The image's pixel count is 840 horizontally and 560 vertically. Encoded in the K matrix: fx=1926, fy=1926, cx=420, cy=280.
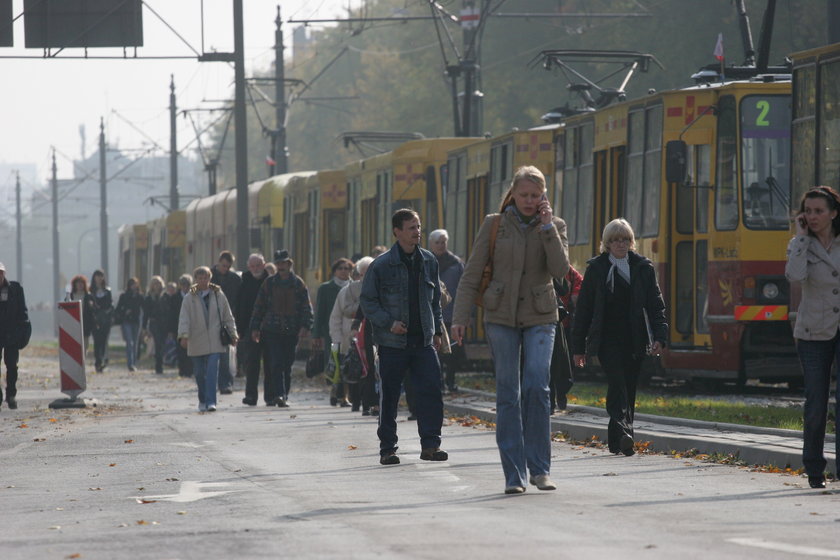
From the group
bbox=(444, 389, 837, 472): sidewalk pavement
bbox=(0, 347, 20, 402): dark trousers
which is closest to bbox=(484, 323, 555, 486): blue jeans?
bbox=(444, 389, 837, 472): sidewalk pavement

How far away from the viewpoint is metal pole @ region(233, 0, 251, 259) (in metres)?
31.9

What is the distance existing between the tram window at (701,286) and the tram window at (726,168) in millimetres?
317

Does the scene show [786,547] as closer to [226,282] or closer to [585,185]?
[585,185]

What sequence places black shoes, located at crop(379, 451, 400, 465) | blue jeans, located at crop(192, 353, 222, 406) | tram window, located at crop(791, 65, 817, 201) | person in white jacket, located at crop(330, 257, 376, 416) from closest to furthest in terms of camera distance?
black shoes, located at crop(379, 451, 400, 465), tram window, located at crop(791, 65, 817, 201), person in white jacket, located at crop(330, 257, 376, 416), blue jeans, located at crop(192, 353, 222, 406)

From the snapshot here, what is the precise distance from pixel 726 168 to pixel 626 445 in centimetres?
775

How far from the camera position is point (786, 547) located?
7.87 metres

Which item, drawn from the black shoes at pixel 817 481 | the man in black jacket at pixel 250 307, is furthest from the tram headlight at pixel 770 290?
the black shoes at pixel 817 481

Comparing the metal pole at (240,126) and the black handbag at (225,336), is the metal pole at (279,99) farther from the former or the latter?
the black handbag at (225,336)

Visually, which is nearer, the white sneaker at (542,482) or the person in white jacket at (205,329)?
the white sneaker at (542,482)

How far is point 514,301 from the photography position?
33.7 ft

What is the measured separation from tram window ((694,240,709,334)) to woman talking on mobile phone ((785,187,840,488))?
923 centimetres

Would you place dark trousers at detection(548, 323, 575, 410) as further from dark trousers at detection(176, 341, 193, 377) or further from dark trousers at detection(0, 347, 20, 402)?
dark trousers at detection(176, 341, 193, 377)

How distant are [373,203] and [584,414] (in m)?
16.4

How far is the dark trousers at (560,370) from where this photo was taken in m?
15.5
